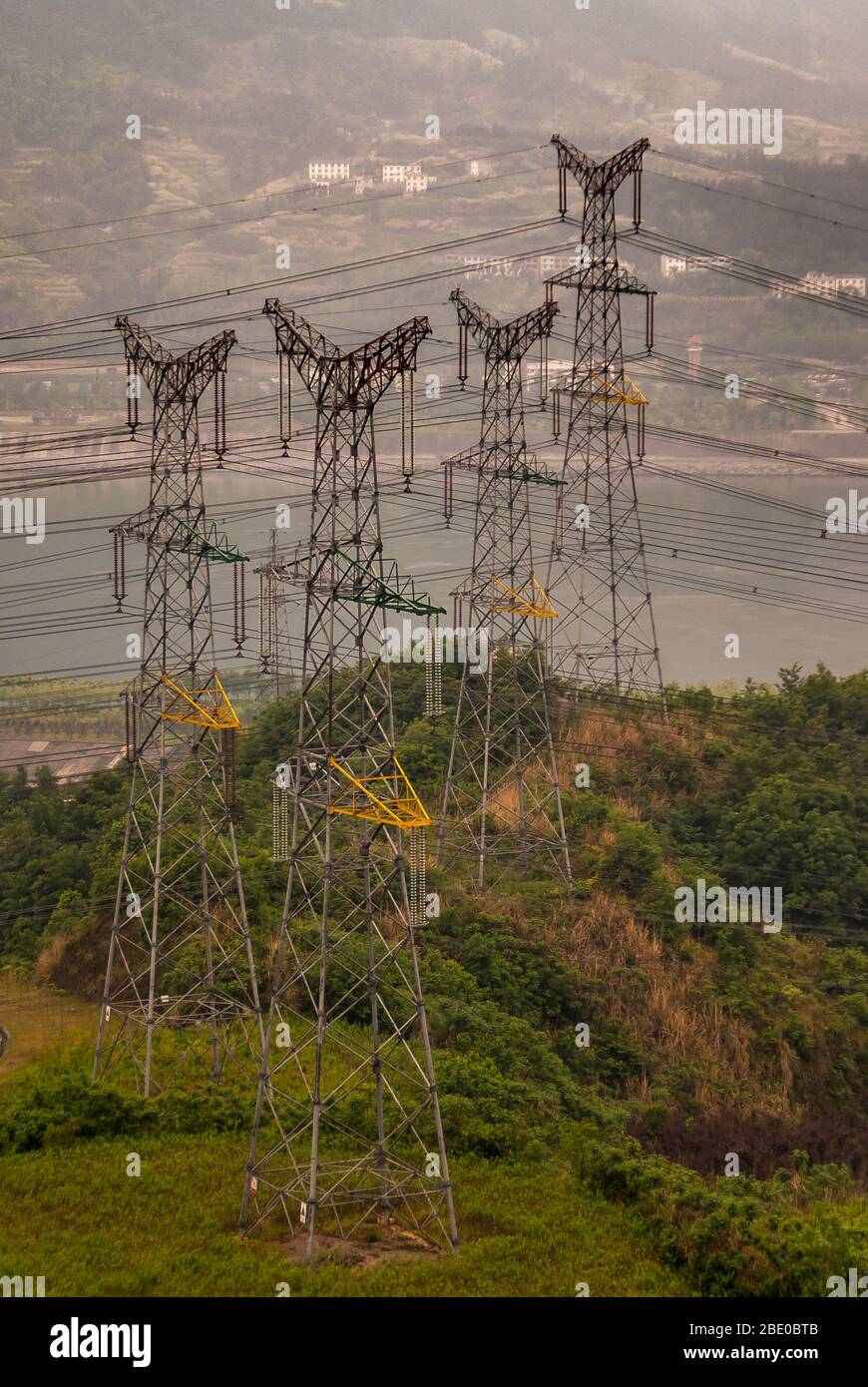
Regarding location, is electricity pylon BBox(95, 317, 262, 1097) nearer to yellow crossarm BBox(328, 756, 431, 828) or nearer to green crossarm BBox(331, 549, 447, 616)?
yellow crossarm BBox(328, 756, 431, 828)

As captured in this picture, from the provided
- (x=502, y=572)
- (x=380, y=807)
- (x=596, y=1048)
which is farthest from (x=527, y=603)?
(x=380, y=807)

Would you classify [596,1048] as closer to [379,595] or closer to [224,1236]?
[224,1236]

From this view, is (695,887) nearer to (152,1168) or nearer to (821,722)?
(821,722)

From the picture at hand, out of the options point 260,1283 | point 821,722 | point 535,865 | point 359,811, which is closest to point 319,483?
point 359,811

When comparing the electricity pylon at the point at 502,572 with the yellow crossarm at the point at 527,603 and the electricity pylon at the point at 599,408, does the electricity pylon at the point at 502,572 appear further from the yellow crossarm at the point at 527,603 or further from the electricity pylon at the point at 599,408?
the electricity pylon at the point at 599,408

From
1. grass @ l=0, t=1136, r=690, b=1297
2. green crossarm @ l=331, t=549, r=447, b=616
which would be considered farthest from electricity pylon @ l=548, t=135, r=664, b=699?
grass @ l=0, t=1136, r=690, b=1297

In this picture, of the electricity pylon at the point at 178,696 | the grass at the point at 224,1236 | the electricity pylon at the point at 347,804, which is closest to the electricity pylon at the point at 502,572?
the electricity pylon at the point at 178,696
